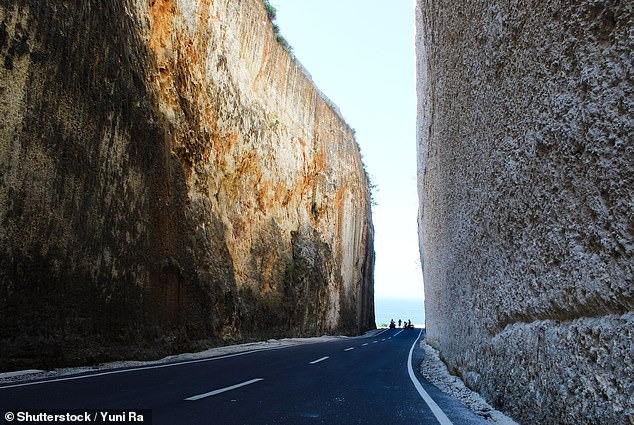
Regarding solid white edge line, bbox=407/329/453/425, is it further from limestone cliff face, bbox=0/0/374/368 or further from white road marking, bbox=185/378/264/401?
limestone cliff face, bbox=0/0/374/368

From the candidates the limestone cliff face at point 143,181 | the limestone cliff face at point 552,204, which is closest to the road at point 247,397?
the limestone cliff face at point 552,204

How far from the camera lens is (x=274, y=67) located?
96.6 ft

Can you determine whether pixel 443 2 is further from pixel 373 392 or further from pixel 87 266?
pixel 87 266

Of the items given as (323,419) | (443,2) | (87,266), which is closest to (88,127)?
(87,266)

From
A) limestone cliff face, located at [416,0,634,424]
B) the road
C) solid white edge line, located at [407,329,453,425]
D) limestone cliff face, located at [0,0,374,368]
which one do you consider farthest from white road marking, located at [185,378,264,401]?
limestone cliff face, located at [0,0,374,368]

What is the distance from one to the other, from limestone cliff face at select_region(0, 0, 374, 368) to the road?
274 centimetres

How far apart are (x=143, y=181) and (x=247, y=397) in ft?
32.4

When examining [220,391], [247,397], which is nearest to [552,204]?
[247,397]

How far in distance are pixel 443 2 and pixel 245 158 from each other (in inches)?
665

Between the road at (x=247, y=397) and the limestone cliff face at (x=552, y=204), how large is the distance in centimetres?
128

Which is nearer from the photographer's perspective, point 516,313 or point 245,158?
point 516,313

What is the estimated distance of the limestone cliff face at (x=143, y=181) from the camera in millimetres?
10414

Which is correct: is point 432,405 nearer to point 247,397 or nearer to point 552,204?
point 247,397

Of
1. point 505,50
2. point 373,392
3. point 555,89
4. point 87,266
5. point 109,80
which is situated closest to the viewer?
point 555,89
